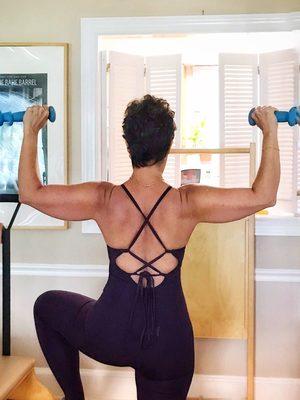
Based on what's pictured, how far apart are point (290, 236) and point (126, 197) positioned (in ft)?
5.16

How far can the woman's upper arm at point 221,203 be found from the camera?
171cm

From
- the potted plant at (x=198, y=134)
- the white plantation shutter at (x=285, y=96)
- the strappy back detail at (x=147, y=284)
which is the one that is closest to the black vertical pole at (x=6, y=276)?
the strappy back detail at (x=147, y=284)

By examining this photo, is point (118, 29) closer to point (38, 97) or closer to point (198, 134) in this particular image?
point (38, 97)

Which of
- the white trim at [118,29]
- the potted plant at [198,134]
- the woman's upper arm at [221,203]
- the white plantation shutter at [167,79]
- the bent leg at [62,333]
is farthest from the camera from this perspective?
the potted plant at [198,134]

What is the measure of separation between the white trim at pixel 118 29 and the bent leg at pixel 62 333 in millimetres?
1203

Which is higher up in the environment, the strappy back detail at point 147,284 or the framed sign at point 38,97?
the framed sign at point 38,97

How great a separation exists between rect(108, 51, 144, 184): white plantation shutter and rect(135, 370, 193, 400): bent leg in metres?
1.64

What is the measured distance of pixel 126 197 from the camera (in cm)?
175

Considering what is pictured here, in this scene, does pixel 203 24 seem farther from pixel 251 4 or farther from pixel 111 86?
pixel 111 86

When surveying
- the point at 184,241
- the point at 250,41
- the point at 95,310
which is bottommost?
the point at 95,310

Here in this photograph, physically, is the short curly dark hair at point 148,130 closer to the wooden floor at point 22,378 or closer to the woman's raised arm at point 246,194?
the woman's raised arm at point 246,194

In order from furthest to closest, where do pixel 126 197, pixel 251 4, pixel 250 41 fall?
1. pixel 250 41
2. pixel 251 4
3. pixel 126 197

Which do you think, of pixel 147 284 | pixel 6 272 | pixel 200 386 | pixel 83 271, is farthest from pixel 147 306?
pixel 200 386

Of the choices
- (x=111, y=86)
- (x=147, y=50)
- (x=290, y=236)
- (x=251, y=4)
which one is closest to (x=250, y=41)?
(x=251, y=4)
